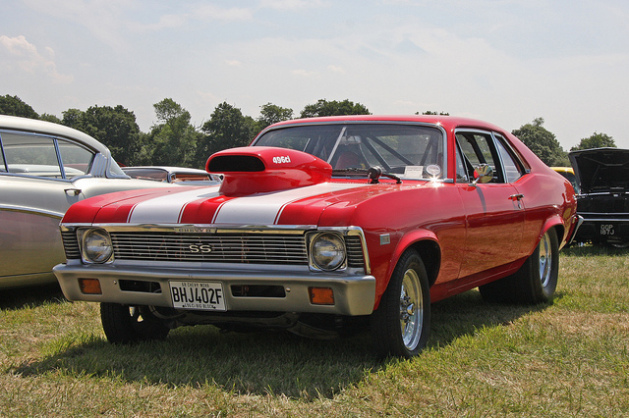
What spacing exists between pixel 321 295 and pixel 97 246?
1.46 meters

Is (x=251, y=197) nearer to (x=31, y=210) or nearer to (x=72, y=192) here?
(x=31, y=210)

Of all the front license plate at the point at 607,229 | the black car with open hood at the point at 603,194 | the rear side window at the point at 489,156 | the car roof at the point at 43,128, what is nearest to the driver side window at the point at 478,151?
the rear side window at the point at 489,156

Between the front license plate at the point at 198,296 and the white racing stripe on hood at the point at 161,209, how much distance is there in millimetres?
368

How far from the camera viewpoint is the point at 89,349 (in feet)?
14.4

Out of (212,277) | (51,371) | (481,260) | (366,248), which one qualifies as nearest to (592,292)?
(481,260)

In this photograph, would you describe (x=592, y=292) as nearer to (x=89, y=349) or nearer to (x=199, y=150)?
(x=89, y=349)

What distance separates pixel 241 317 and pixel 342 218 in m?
0.91

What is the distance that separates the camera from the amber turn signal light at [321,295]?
3518 mm

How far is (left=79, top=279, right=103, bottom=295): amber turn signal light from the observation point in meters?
4.05

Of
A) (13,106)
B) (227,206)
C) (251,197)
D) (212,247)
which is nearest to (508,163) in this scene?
(251,197)

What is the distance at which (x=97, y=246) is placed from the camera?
4109 mm

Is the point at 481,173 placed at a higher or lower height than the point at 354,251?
higher

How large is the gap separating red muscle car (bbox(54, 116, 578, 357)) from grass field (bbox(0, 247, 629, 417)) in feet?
0.76

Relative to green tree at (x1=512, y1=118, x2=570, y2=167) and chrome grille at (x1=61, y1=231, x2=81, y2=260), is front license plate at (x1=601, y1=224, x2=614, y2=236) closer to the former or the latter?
chrome grille at (x1=61, y1=231, x2=81, y2=260)
